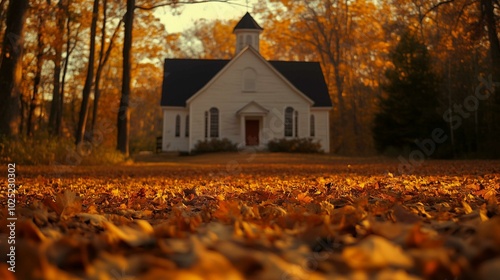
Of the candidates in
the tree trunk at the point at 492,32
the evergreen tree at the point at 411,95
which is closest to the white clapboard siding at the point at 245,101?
the evergreen tree at the point at 411,95

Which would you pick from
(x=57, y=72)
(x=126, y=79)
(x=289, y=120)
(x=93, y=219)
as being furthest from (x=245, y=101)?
(x=93, y=219)

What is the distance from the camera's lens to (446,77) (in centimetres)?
3184

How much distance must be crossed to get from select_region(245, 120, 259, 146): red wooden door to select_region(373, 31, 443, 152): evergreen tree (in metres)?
9.66

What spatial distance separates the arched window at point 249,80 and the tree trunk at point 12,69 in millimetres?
22476

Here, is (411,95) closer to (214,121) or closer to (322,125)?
(322,125)

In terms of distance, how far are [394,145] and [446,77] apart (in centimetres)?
518

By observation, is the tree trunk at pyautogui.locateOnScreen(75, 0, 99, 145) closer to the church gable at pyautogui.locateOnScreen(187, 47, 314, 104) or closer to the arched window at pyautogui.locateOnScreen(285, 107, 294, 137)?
the church gable at pyautogui.locateOnScreen(187, 47, 314, 104)

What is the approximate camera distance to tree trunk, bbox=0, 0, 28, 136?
49.7 ft

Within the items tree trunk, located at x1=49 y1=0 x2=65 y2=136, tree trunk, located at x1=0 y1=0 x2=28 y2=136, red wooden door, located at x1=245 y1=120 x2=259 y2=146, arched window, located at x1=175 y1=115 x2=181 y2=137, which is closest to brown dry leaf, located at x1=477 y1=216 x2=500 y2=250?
tree trunk, located at x1=0 y1=0 x2=28 y2=136

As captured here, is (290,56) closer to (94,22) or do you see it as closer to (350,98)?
(350,98)

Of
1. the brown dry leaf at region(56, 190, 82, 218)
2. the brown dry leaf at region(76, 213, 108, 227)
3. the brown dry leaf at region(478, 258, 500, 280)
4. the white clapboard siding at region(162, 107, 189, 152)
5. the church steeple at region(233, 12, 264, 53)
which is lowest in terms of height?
the brown dry leaf at region(76, 213, 108, 227)

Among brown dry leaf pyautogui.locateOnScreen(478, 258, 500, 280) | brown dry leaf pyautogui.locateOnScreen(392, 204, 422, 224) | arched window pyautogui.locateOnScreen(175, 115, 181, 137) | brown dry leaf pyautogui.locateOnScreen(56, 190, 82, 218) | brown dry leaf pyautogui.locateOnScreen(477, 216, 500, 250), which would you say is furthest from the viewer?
arched window pyautogui.locateOnScreen(175, 115, 181, 137)

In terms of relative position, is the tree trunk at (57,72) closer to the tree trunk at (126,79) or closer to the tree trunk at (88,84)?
the tree trunk at (88,84)

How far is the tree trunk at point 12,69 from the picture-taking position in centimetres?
1516
